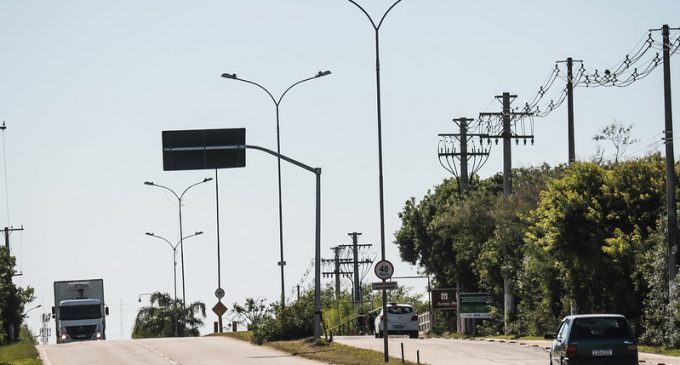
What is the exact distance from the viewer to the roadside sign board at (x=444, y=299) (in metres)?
71.1

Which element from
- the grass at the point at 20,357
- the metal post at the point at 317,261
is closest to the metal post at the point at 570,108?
the metal post at the point at 317,261

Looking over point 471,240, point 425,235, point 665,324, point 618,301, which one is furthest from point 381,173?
point 425,235

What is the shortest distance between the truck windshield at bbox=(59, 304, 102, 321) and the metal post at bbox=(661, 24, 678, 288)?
1556 inches

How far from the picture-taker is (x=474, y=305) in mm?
67812

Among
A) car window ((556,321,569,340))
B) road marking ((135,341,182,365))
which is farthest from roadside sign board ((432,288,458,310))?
car window ((556,321,569,340))

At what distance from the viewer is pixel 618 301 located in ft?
159

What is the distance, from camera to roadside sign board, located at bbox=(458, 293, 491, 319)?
67.4 m

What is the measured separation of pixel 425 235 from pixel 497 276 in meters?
16.7

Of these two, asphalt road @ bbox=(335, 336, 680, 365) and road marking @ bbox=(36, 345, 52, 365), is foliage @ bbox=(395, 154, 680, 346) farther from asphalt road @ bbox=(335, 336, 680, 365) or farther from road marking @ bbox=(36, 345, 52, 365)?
road marking @ bbox=(36, 345, 52, 365)

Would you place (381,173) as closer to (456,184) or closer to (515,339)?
(515,339)

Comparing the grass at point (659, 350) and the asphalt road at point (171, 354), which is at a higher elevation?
the grass at point (659, 350)

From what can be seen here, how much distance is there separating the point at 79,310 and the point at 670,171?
4081 centimetres

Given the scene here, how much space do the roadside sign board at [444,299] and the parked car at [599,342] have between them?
40812 millimetres

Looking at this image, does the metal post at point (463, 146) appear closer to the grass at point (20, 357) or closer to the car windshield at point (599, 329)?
the grass at point (20, 357)
